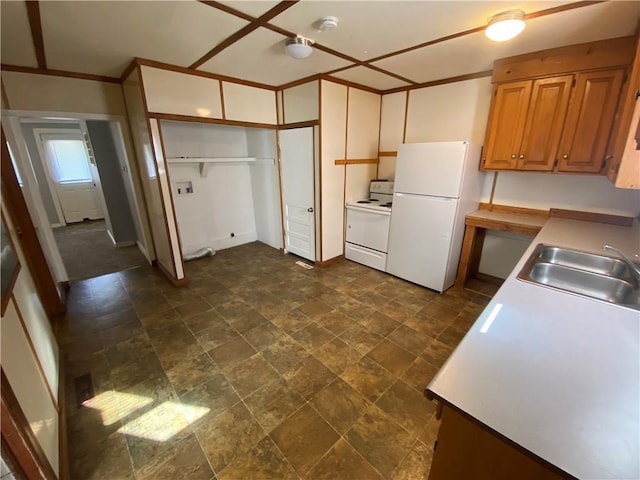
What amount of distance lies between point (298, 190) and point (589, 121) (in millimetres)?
3091

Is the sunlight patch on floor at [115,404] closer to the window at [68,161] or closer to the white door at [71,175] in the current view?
the white door at [71,175]

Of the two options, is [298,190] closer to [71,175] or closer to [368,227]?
[368,227]

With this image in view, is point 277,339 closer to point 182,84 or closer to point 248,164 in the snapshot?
point 182,84

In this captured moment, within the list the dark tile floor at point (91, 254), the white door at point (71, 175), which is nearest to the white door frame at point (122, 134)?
the dark tile floor at point (91, 254)

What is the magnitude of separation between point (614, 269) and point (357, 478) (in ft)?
6.80

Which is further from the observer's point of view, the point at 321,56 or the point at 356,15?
the point at 321,56

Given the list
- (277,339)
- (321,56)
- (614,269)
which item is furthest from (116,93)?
(614,269)

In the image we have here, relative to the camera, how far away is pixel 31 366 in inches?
53.1

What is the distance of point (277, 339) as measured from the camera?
2.41 m

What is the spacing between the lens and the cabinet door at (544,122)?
2387 mm

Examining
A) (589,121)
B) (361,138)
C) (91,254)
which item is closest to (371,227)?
(361,138)

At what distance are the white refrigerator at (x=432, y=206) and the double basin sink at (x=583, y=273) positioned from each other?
105 centimetres

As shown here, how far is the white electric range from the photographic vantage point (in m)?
3.55

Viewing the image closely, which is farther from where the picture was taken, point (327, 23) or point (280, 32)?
point (280, 32)
